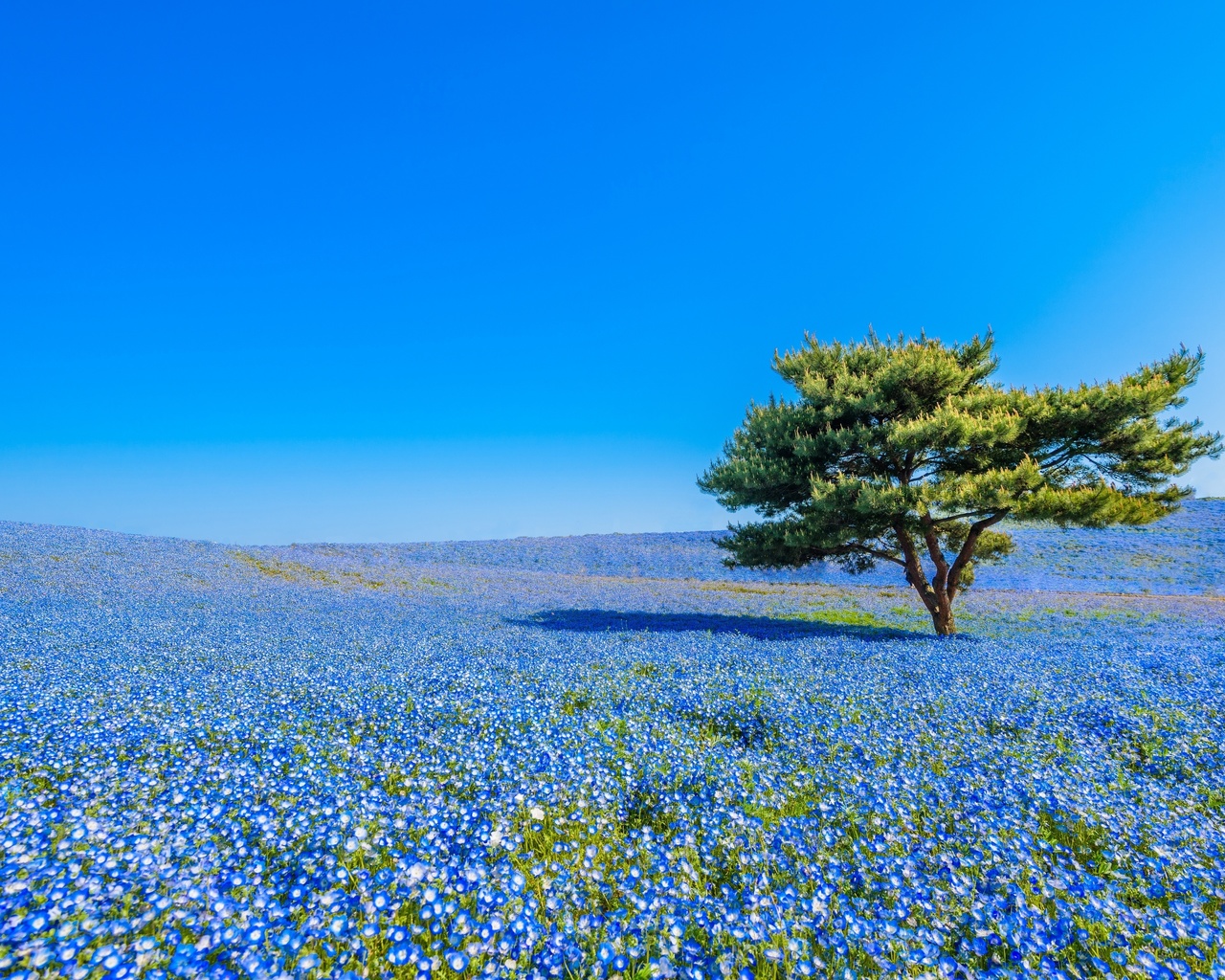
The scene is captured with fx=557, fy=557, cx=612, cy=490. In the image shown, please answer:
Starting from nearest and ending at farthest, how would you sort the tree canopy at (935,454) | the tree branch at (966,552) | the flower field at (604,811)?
the flower field at (604,811) < the tree canopy at (935,454) < the tree branch at (966,552)

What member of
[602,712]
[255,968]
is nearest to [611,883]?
[255,968]

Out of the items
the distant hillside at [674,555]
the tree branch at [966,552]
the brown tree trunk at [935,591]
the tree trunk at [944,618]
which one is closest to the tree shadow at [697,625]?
the tree trunk at [944,618]

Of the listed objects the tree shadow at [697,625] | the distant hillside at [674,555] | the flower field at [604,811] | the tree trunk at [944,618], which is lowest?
the flower field at [604,811]

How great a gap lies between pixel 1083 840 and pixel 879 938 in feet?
9.77

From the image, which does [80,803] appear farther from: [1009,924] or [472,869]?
[1009,924]

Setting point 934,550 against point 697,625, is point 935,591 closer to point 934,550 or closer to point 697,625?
point 934,550

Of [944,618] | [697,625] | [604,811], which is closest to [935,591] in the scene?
[944,618]

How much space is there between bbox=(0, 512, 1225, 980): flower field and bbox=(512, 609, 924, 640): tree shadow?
13.1 ft

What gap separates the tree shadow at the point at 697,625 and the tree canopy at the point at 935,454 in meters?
2.33

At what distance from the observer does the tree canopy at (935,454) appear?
16.1 m

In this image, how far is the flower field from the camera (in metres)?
3.51

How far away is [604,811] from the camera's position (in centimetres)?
551

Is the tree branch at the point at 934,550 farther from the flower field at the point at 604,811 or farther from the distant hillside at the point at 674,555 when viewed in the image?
the distant hillside at the point at 674,555

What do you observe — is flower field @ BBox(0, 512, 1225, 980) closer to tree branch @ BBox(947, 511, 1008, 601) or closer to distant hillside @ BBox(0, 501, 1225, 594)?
tree branch @ BBox(947, 511, 1008, 601)
